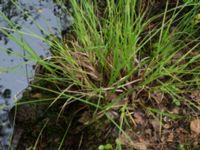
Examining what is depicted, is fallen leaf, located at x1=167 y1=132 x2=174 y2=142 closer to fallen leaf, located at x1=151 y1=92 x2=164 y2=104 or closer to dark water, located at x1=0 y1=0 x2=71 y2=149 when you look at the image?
fallen leaf, located at x1=151 y1=92 x2=164 y2=104

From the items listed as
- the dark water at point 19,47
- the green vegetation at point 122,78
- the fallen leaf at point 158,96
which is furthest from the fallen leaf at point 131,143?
the dark water at point 19,47

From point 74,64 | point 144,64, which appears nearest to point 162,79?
point 144,64

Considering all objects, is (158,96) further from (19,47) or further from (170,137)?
(19,47)

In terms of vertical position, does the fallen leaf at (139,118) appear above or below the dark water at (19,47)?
below

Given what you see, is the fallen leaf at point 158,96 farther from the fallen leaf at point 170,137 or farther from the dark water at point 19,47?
the dark water at point 19,47

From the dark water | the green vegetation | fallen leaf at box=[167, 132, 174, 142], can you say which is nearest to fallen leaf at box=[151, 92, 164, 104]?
the green vegetation

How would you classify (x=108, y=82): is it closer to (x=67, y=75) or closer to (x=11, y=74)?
(x=67, y=75)

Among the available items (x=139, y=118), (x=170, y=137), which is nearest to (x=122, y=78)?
(x=139, y=118)

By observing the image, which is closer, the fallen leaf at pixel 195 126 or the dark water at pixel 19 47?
the fallen leaf at pixel 195 126
